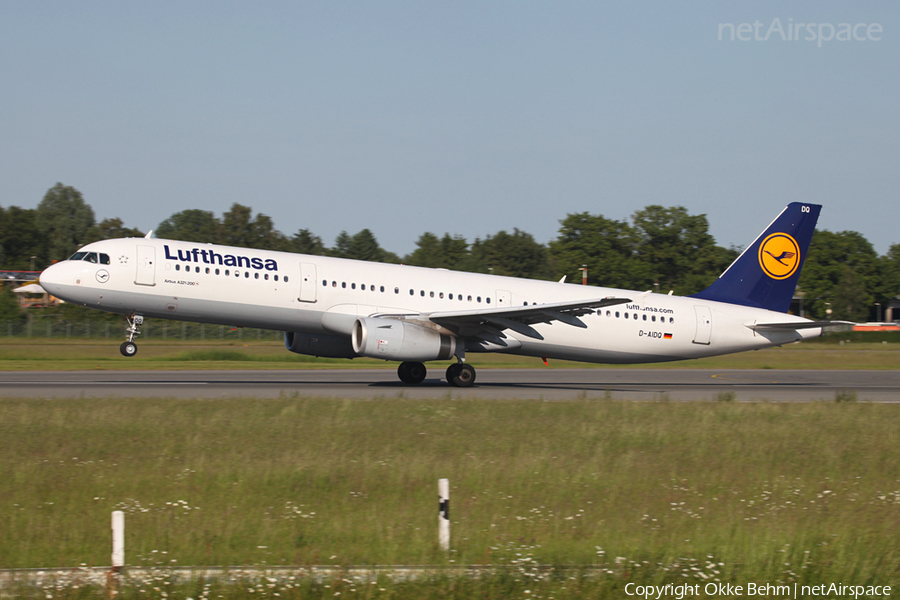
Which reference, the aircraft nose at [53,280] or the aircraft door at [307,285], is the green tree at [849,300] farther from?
the aircraft nose at [53,280]

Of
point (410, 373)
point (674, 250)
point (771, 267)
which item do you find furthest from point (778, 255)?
point (674, 250)

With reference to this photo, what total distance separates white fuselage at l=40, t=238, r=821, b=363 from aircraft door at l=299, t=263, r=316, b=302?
0.03 m

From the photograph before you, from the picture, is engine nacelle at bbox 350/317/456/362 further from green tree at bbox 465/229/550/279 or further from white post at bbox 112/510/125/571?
green tree at bbox 465/229/550/279

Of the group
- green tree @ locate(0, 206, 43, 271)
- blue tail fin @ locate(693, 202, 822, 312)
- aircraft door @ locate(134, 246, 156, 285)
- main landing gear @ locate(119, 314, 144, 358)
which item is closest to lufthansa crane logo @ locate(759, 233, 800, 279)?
blue tail fin @ locate(693, 202, 822, 312)

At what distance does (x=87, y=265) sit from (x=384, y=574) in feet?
62.6

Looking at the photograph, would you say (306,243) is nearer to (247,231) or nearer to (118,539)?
(247,231)

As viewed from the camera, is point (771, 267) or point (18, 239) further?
point (18, 239)

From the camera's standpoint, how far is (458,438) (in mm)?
14117

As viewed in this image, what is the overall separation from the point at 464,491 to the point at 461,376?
15.4m

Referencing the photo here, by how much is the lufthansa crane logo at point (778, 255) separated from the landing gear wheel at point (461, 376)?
38.3 ft

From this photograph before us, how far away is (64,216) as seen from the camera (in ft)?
534

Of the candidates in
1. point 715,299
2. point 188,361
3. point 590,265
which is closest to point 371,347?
point 715,299

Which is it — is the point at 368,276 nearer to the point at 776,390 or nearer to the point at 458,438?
the point at 458,438

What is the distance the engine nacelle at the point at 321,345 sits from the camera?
25984 mm
